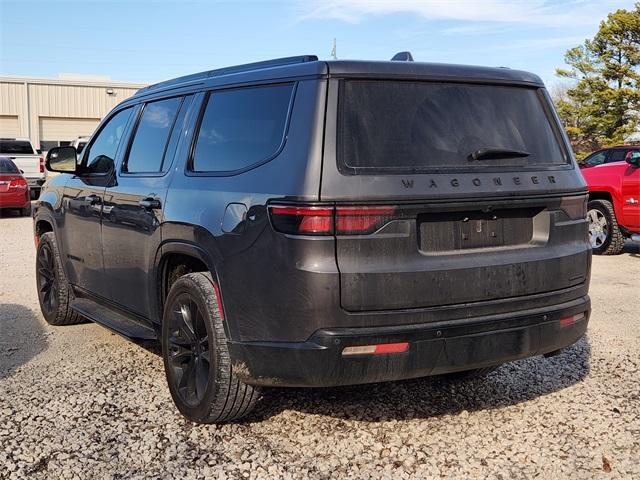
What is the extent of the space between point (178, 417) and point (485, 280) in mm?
1883

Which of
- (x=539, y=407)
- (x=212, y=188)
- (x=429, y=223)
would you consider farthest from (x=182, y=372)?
(x=539, y=407)

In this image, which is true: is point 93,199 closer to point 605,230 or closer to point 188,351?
point 188,351

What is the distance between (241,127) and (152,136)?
1.15 metres

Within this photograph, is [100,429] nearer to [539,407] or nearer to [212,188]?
[212,188]

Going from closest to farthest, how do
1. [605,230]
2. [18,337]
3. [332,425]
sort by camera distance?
[332,425], [18,337], [605,230]

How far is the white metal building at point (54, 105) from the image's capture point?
39.8 m

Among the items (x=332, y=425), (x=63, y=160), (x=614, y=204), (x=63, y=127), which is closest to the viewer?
(x=332, y=425)

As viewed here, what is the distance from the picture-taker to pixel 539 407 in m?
4.17

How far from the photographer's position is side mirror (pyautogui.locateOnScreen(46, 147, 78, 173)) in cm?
548

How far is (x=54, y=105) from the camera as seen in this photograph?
135 ft

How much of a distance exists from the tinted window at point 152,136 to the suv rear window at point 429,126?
1.60 meters

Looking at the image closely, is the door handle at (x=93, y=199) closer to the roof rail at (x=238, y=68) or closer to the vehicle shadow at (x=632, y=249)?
the roof rail at (x=238, y=68)

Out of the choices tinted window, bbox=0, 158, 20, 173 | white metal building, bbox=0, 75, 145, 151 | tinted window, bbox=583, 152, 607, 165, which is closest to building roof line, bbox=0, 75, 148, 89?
white metal building, bbox=0, 75, 145, 151

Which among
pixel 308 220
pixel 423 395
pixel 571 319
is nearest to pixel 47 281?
pixel 423 395
